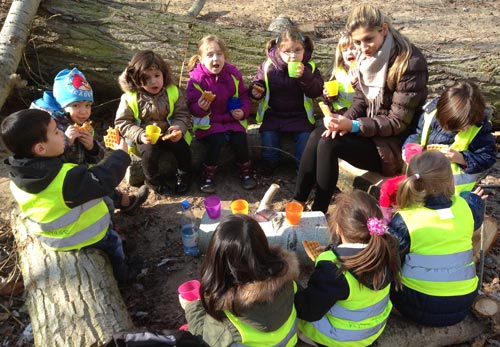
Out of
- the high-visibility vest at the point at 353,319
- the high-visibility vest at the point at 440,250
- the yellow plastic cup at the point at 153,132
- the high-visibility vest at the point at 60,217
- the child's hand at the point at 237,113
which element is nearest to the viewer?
the high-visibility vest at the point at 353,319

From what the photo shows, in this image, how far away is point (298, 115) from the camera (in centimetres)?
485

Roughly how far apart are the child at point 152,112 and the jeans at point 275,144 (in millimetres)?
863

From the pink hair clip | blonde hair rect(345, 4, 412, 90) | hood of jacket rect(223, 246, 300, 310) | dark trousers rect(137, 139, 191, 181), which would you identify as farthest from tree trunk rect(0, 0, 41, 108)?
the pink hair clip

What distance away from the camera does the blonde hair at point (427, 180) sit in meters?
2.66

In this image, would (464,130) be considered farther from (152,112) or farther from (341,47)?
(152,112)

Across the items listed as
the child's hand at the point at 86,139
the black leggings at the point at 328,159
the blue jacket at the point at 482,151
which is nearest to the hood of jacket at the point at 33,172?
the child's hand at the point at 86,139

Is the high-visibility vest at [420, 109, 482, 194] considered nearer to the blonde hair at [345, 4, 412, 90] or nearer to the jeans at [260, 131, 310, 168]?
the blonde hair at [345, 4, 412, 90]

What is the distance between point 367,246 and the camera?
92.1 inches

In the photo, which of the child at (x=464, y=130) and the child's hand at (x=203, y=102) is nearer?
the child at (x=464, y=130)

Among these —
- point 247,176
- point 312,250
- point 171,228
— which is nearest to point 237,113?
point 247,176

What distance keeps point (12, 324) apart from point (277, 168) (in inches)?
121

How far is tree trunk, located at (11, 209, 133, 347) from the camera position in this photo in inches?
105

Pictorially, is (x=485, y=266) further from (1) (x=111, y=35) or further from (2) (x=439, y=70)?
(1) (x=111, y=35)

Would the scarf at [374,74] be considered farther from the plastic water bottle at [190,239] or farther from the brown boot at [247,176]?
the plastic water bottle at [190,239]
